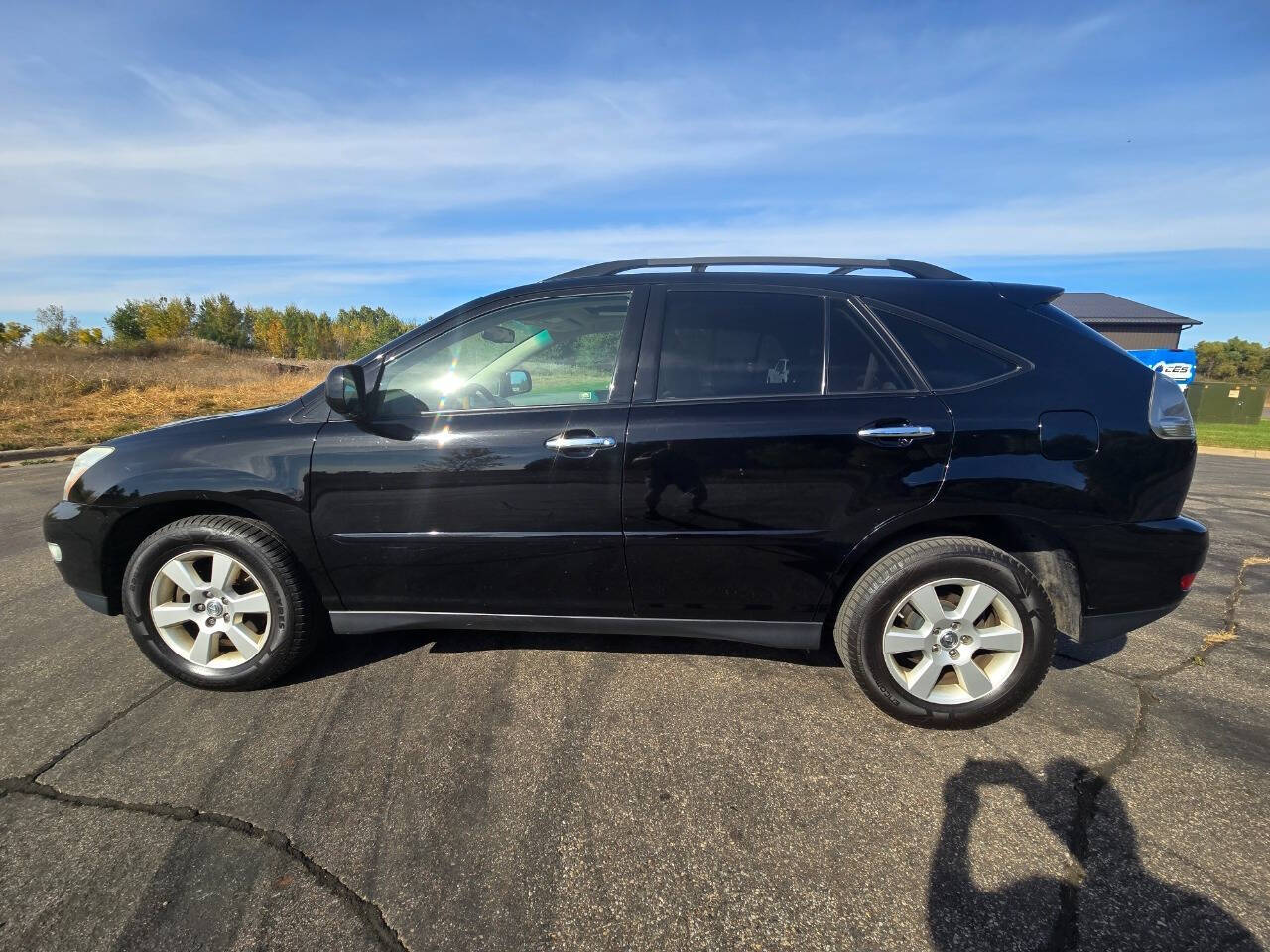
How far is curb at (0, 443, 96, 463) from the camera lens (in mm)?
9852

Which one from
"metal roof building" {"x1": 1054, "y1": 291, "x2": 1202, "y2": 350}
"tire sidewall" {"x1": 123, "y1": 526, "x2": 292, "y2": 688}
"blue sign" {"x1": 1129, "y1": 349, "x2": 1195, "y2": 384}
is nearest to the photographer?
"tire sidewall" {"x1": 123, "y1": 526, "x2": 292, "y2": 688}

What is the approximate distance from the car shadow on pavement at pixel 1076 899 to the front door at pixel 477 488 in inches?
54.4

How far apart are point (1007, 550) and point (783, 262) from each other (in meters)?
1.55

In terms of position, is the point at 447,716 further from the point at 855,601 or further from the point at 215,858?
the point at 855,601

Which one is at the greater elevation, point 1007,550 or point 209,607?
point 1007,550

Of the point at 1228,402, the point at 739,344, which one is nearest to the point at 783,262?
the point at 739,344

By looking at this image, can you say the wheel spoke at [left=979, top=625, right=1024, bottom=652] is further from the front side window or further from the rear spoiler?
Answer: the front side window

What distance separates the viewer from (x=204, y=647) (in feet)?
8.91

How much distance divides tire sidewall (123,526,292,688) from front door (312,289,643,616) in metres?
0.26

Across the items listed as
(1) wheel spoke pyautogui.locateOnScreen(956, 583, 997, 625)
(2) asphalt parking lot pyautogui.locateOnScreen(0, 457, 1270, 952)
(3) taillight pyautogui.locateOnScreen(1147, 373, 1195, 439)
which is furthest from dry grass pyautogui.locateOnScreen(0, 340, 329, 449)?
(3) taillight pyautogui.locateOnScreen(1147, 373, 1195, 439)

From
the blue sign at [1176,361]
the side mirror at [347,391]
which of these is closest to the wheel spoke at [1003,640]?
the side mirror at [347,391]

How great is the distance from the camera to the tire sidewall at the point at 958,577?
238 centimetres

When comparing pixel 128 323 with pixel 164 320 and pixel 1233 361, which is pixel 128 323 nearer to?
pixel 164 320

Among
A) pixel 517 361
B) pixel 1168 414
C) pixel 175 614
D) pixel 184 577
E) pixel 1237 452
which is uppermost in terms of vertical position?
pixel 517 361
